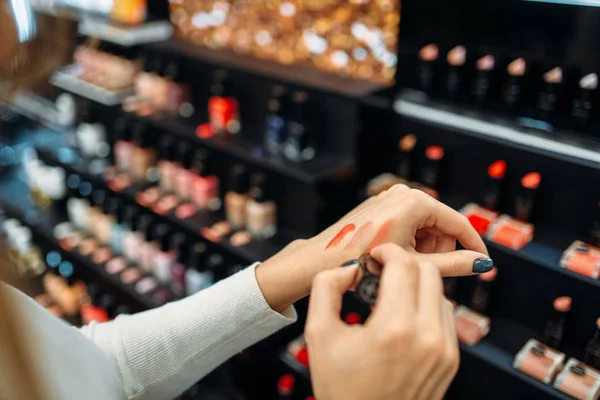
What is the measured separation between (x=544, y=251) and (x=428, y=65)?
42 centimetres

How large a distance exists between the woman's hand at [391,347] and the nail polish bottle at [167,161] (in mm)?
1221

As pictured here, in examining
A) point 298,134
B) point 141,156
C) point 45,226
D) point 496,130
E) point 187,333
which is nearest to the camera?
point 187,333

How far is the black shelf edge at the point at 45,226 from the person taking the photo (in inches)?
66.3

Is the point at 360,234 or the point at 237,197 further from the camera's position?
the point at 237,197

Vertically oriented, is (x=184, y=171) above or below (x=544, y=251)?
below

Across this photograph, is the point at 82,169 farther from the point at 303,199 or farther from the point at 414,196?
the point at 414,196

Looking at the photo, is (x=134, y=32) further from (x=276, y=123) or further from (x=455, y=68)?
(x=455, y=68)

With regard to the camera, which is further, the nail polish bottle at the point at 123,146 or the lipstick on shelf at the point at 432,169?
the nail polish bottle at the point at 123,146

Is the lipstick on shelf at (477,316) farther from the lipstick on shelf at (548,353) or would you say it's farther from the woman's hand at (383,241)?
the woman's hand at (383,241)

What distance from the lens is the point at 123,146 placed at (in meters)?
1.71

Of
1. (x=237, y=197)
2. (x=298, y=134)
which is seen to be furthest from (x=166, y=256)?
(x=298, y=134)

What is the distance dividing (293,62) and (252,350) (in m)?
0.78

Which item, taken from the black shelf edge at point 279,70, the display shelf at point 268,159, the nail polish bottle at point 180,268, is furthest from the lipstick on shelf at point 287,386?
the black shelf edge at point 279,70

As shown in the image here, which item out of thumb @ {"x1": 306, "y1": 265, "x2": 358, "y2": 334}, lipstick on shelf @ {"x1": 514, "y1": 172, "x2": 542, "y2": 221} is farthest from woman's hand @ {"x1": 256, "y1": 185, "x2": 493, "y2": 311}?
lipstick on shelf @ {"x1": 514, "y1": 172, "x2": 542, "y2": 221}
